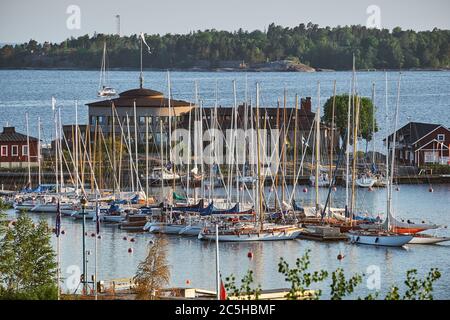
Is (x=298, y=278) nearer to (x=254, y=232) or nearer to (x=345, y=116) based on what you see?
(x=254, y=232)

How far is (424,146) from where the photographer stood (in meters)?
44.4

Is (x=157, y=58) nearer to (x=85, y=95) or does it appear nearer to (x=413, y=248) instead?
(x=85, y=95)

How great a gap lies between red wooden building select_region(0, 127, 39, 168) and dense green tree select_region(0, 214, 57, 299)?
73.1ft

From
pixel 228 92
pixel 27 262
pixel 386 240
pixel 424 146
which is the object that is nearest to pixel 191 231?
pixel 386 240

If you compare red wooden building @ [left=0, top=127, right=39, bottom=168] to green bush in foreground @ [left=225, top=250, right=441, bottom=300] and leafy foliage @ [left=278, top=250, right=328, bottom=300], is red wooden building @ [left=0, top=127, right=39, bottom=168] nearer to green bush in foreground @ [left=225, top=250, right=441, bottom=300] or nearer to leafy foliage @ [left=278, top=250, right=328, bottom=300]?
green bush in foreground @ [left=225, top=250, right=441, bottom=300]

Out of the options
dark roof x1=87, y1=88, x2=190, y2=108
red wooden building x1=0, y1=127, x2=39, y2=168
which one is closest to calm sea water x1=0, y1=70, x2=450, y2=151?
dark roof x1=87, y1=88, x2=190, y2=108

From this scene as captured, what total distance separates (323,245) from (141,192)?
27.3ft

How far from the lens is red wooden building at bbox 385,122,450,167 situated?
146 feet

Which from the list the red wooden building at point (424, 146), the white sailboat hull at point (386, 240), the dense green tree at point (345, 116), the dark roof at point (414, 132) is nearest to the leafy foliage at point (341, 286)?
the white sailboat hull at point (386, 240)

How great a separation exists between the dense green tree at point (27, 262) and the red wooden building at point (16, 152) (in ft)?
73.1

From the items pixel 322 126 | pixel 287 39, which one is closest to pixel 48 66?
pixel 287 39

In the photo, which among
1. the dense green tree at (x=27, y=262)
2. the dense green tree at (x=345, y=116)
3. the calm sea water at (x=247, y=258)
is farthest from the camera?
→ the dense green tree at (x=345, y=116)

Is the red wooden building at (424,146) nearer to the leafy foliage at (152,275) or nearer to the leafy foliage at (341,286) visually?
the leafy foliage at (152,275)

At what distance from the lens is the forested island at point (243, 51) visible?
429 ft
